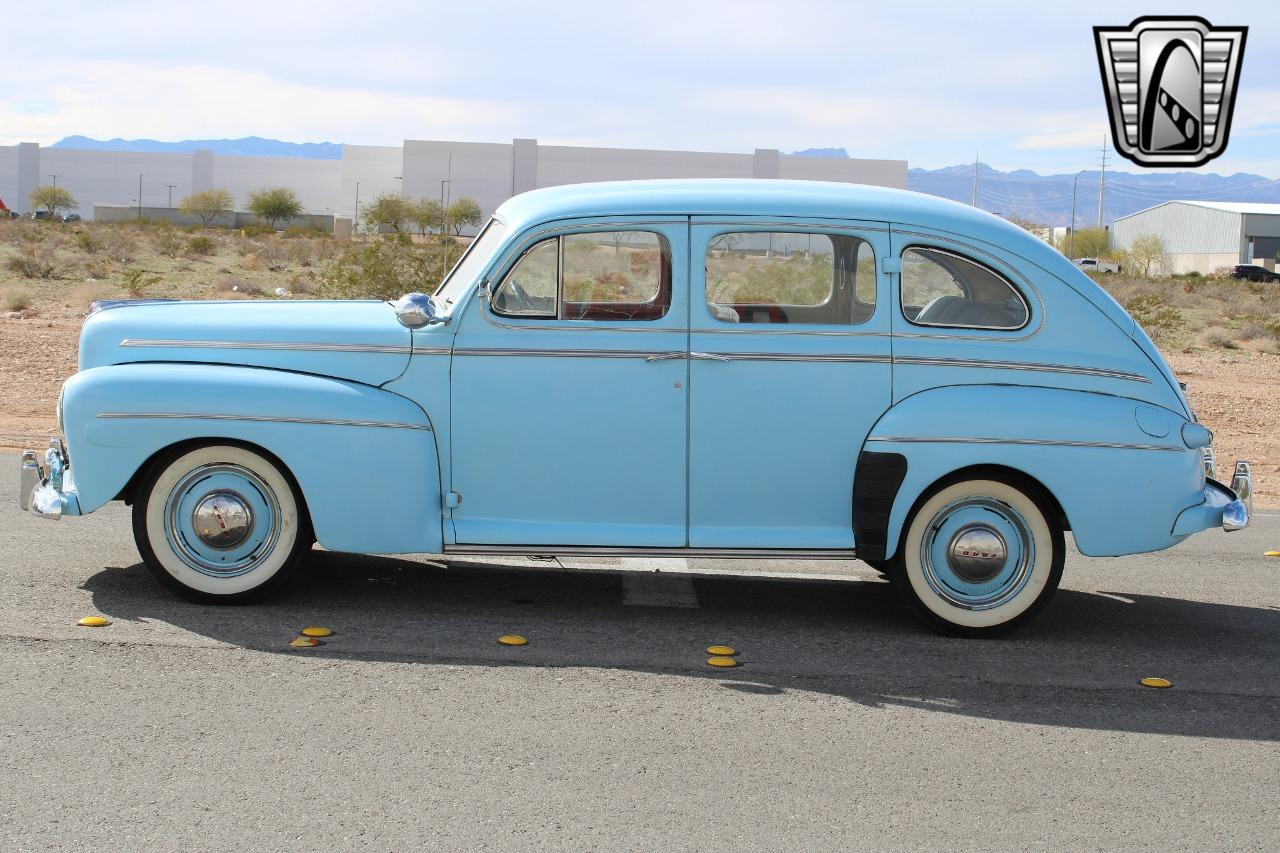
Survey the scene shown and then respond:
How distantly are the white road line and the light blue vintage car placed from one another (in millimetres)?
640

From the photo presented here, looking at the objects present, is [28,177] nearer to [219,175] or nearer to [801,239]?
[219,175]

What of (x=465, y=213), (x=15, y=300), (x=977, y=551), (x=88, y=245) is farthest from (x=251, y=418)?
(x=465, y=213)

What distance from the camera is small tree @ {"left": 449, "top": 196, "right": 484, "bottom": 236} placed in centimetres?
8325

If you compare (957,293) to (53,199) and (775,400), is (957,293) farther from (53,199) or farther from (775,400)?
(53,199)

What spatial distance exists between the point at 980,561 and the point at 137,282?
25032 mm

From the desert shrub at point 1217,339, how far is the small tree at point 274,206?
79568 millimetres

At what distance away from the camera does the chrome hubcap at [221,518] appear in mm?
6180

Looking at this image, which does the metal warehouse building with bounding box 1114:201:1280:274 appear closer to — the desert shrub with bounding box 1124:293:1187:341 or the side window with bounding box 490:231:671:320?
the desert shrub with bounding box 1124:293:1187:341

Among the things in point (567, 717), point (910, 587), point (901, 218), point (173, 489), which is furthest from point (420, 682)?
point (901, 218)

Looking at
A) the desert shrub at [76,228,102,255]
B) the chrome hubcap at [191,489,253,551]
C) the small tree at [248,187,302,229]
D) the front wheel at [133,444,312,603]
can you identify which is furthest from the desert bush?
the small tree at [248,187,302,229]

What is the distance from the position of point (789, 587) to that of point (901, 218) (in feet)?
6.74

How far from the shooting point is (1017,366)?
20.5 ft

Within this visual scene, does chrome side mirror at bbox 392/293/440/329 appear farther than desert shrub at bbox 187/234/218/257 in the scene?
No

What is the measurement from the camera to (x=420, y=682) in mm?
5336
